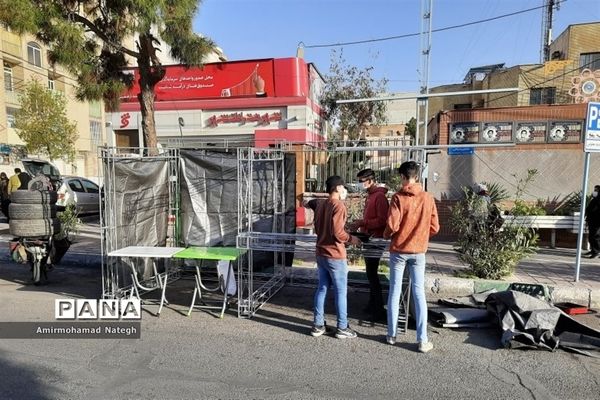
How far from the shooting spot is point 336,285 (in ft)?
14.5

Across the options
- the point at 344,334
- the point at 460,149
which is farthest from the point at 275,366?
the point at 460,149

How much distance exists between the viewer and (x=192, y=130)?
50.2ft

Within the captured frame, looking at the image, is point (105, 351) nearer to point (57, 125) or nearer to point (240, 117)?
point (240, 117)

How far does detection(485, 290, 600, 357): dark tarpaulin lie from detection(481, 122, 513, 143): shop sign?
25.3ft

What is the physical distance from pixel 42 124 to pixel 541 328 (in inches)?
948

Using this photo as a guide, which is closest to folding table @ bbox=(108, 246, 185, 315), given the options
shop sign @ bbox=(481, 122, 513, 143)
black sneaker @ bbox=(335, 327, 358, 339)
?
black sneaker @ bbox=(335, 327, 358, 339)

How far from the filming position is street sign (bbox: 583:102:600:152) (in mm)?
6020

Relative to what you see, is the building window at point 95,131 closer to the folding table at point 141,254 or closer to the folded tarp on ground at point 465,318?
the folding table at point 141,254

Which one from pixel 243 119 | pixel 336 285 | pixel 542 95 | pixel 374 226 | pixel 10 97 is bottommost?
pixel 336 285

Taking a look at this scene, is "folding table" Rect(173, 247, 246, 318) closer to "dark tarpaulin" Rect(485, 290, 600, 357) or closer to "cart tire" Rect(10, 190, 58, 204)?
"cart tire" Rect(10, 190, 58, 204)

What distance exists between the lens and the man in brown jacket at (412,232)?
4086 millimetres

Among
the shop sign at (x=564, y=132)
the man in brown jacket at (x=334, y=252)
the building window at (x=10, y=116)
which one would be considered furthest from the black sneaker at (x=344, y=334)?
the building window at (x=10, y=116)

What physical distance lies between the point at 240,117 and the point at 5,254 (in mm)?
8641

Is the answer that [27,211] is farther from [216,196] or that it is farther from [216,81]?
[216,81]
